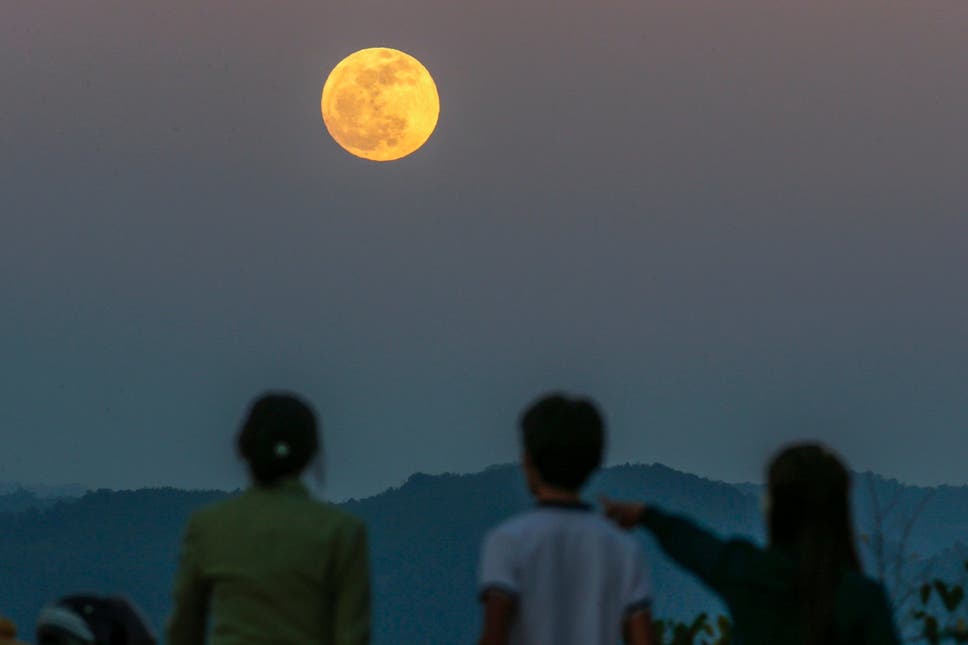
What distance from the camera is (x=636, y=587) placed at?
5.12m

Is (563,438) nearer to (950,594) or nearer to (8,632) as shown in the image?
(8,632)

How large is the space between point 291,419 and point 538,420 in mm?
905

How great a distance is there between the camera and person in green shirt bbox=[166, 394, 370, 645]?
523 centimetres

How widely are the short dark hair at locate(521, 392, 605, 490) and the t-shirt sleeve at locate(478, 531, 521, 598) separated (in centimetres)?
27

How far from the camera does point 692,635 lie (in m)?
9.08

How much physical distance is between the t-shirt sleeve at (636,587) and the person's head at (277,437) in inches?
47.2

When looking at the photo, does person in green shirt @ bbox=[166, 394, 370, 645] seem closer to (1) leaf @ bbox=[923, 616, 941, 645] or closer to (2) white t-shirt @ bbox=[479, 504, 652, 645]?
(2) white t-shirt @ bbox=[479, 504, 652, 645]

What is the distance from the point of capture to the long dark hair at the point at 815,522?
16.2 ft

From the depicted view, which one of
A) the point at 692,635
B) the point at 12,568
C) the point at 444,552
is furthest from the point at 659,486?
the point at 692,635

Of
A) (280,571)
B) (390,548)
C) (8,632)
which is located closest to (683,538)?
(280,571)

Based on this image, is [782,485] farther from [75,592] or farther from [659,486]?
[659,486]

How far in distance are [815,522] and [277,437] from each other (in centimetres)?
187


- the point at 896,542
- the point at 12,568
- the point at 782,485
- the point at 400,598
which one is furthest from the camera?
the point at 12,568

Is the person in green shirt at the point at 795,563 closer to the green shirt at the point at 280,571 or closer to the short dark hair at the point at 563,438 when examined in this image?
the short dark hair at the point at 563,438
